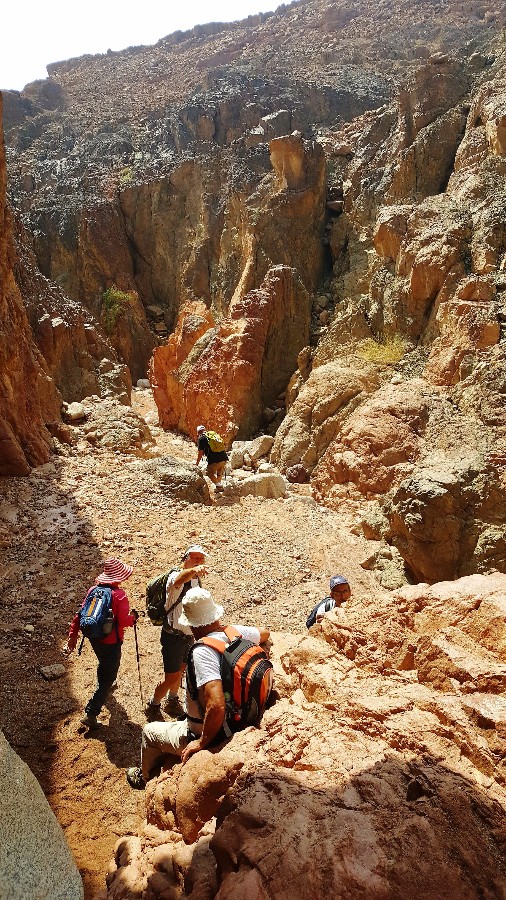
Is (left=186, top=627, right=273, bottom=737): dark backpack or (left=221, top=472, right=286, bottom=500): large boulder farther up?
(left=186, top=627, right=273, bottom=737): dark backpack

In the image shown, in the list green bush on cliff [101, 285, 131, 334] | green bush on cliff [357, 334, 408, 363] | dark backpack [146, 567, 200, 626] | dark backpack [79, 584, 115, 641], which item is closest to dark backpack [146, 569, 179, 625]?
dark backpack [146, 567, 200, 626]

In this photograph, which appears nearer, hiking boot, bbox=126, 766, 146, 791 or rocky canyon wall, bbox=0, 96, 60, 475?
hiking boot, bbox=126, 766, 146, 791

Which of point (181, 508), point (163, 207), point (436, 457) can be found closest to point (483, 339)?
point (436, 457)

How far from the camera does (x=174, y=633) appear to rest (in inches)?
166

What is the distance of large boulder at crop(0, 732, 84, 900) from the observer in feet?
7.37

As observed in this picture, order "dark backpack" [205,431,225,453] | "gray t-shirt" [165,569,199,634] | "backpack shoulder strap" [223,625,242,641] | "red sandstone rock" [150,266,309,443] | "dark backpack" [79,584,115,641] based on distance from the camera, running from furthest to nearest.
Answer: "red sandstone rock" [150,266,309,443] → "dark backpack" [205,431,225,453] → "gray t-shirt" [165,569,199,634] → "dark backpack" [79,584,115,641] → "backpack shoulder strap" [223,625,242,641]

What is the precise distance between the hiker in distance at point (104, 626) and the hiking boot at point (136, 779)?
627 millimetres

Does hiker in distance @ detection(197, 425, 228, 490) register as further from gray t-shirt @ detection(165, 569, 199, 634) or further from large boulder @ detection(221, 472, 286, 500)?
gray t-shirt @ detection(165, 569, 199, 634)

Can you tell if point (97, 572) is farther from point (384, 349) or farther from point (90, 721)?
point (384, 349)

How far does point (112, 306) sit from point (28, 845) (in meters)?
25.1

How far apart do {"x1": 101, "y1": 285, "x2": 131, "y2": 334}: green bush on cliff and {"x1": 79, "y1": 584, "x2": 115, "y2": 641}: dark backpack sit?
2258cm

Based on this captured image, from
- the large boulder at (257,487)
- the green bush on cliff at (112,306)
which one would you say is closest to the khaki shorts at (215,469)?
the large boulder at (257,487)

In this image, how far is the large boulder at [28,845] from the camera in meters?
2.25

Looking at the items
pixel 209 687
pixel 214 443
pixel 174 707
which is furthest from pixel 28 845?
pixel 214 443
